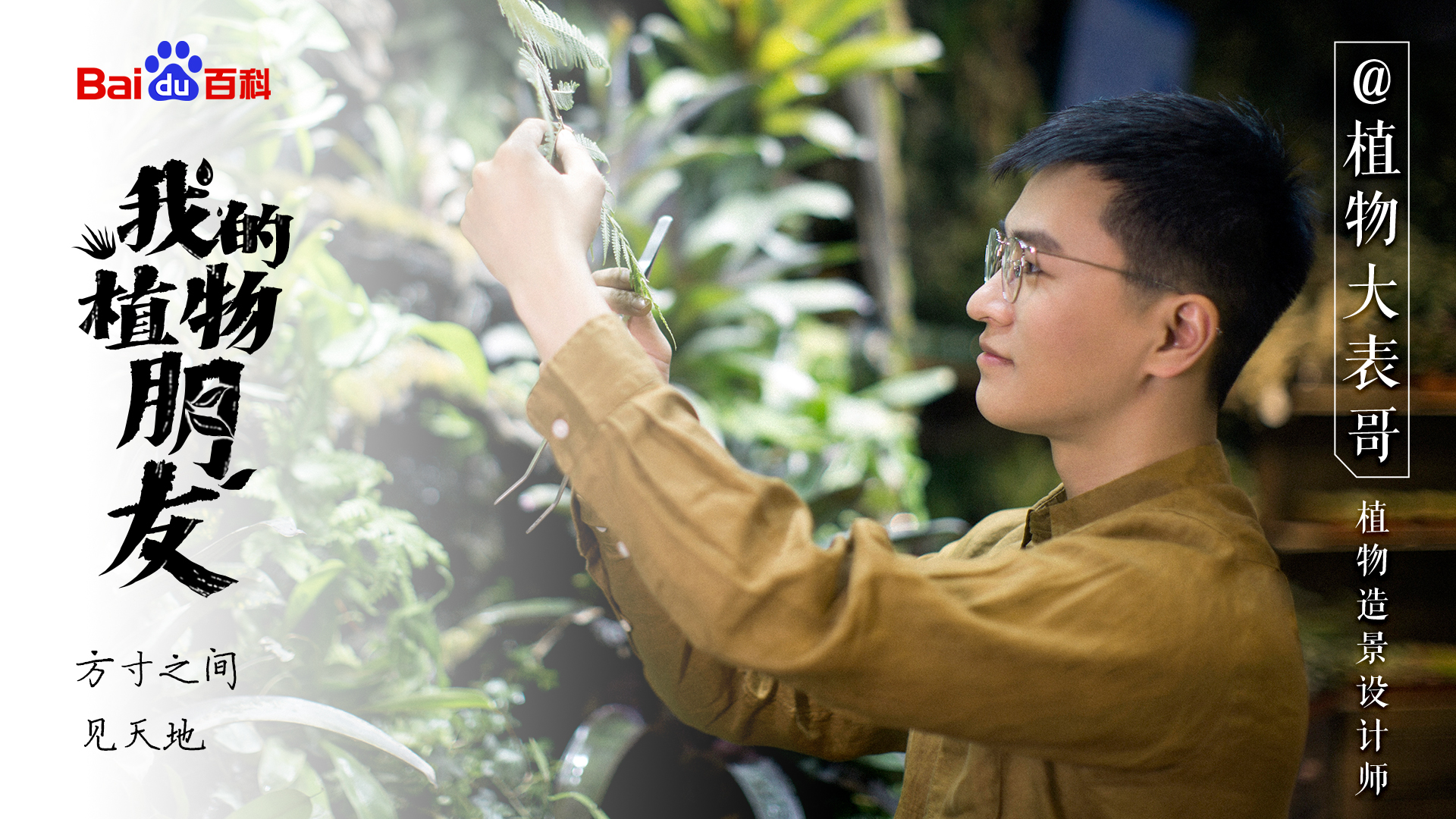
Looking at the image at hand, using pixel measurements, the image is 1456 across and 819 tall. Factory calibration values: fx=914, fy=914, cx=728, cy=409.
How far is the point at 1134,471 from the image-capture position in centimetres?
82

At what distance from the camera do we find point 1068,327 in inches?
31.6

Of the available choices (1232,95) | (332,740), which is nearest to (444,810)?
(332,740)

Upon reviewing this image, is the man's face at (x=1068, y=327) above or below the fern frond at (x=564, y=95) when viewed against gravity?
below

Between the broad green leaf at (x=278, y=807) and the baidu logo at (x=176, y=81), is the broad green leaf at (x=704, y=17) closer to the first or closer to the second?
the baidu logo at (x=176, y=81)

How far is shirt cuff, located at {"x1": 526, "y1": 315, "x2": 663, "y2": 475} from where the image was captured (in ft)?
2.17

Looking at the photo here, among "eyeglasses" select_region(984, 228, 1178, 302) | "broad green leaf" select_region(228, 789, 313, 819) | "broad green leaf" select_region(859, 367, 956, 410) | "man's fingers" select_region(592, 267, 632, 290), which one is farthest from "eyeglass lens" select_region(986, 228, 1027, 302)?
"broad green leaf" select_region(859, 367, 956, 410)

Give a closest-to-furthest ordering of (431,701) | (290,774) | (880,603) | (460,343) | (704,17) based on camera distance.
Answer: (880,603) < (290,774) < (431,701) < (460,343) < (704,17)

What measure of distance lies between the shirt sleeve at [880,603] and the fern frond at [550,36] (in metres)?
0.29

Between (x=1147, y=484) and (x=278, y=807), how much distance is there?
90 cm

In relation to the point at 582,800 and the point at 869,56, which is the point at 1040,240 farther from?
the point at 869,56

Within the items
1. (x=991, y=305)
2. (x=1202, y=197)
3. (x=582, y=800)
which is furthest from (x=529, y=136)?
(x=582, y=800)

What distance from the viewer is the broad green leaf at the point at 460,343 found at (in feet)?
4.30

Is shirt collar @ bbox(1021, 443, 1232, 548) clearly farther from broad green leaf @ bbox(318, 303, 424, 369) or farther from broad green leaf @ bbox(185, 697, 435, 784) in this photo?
broad green leaf @ bbox(318, 303, 424, 369)

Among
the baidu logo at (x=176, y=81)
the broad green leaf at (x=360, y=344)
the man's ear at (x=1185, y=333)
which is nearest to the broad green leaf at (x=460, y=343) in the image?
the broad green leaf at (x=360, y=344)
